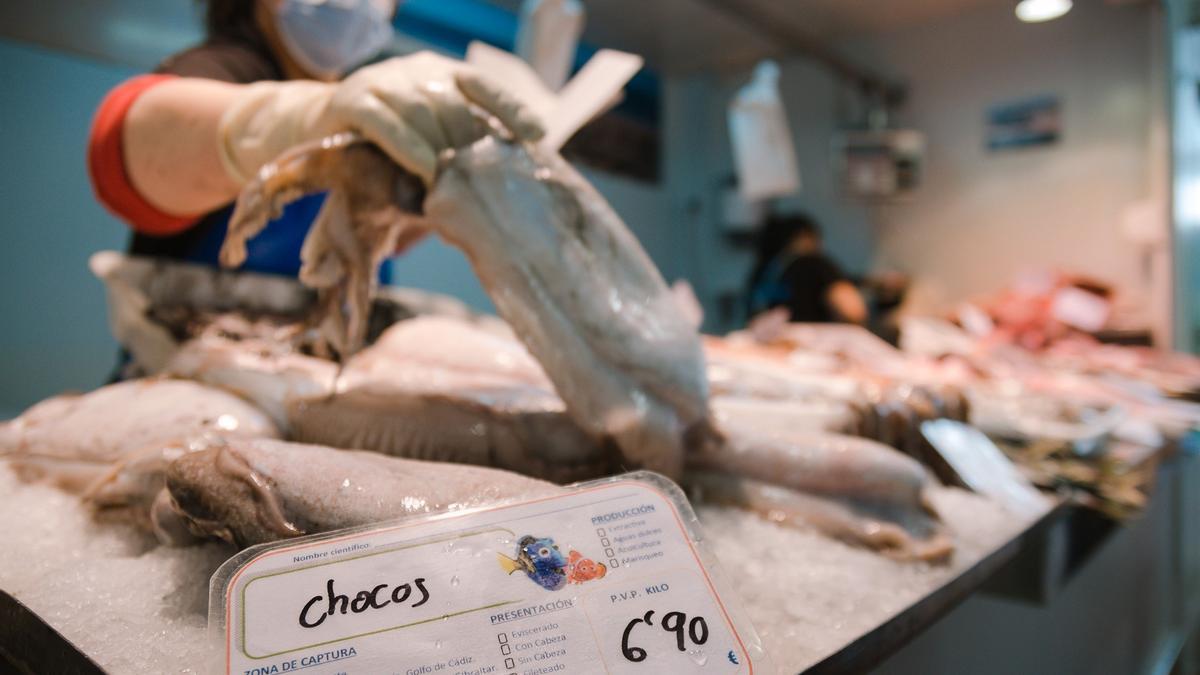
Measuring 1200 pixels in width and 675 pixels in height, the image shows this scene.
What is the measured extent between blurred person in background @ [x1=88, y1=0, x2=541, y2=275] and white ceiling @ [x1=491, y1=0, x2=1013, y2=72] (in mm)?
1900

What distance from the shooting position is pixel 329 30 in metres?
1.46

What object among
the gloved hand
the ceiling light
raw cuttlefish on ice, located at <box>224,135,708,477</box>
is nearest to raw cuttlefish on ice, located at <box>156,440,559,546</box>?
raw cuttlefish on ice, located at <box>224,135,708,477</box>

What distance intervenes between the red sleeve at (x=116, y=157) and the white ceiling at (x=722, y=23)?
2224 millimetres

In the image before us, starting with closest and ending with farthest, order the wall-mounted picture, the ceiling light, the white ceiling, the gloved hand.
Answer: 1. the gloved hand
2. the white ceiling
3. the ceiling light
4. the wall-mounted picture

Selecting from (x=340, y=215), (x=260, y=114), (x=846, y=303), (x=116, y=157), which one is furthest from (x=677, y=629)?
(x=846, y=303)

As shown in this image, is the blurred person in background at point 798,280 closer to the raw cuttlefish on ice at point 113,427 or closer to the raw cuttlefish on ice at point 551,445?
the raw cuttlefish on ice at point 551,445

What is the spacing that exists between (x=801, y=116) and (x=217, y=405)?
5468 mm

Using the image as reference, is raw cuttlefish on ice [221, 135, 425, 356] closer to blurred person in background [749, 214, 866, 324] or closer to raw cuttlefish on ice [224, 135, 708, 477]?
raw cuttlefish on ice [224, 135, 708, 477]

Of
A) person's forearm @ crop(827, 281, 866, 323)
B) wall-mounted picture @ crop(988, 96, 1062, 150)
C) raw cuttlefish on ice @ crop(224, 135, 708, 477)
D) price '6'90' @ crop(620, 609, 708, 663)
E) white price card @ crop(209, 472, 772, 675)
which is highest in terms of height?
wall-mounted picture @ crop(988, 96, 1062, 150)

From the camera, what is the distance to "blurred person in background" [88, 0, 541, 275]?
99 cm

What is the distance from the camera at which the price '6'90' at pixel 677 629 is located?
1.74 ft

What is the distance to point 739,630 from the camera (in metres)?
0.57

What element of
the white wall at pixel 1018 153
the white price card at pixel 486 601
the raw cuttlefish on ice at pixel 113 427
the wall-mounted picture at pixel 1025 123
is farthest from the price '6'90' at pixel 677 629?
the wall-mounted picture at pixel 1025 123

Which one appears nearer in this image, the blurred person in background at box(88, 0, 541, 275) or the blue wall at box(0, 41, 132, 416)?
the blurred person in background at box(88, 0, 541, 275)
